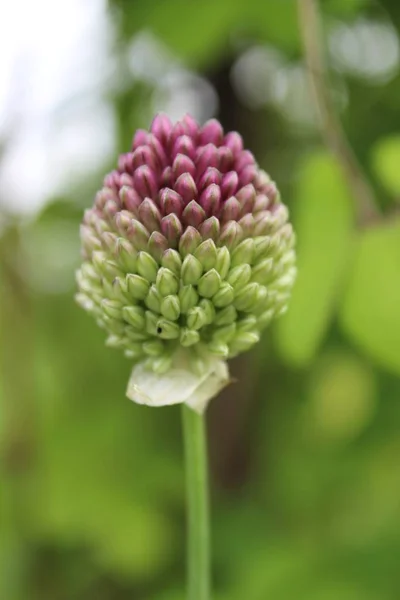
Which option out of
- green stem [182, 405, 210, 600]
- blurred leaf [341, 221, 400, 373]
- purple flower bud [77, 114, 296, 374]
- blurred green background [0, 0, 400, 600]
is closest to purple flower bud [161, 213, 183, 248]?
purple flower bud [77, 114, 296, 374]

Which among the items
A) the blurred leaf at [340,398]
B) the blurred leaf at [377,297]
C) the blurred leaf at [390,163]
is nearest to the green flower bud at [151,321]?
the blurred leaf at [377,297]

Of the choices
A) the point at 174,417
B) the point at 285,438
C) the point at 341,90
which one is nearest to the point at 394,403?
the point at 285,438

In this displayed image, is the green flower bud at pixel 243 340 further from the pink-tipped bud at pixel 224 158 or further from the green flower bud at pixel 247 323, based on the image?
the pink-tipped bud at pixel 224 158

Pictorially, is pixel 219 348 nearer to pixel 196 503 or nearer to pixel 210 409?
pixel 196 503

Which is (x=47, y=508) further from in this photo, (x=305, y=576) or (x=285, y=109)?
(x=285, y=109)

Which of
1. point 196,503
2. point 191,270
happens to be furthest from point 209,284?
point 196,503

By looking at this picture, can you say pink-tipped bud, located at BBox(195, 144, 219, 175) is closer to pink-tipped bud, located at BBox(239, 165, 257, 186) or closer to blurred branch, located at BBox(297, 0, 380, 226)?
pink-tipped bud, located at BBox(239, 165, 257, 186)
